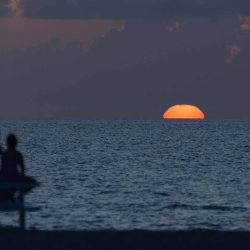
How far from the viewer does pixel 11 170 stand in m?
15.6

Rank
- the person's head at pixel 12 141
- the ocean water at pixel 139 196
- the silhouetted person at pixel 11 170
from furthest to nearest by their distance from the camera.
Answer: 1. the ocean water at pixel 139 196
2. the person's head at pixel 12 141
3. the silhouetted person at pixel 11 170

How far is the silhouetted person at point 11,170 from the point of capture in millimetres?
15180

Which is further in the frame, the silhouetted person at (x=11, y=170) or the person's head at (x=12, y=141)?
the person's head at (x=12, y=141)

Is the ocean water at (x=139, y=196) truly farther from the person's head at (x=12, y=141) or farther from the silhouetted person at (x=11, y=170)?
the person's head at (x=12, y=141)

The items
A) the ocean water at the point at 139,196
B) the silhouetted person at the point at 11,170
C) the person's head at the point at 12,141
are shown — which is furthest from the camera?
the ocean water at the point at 139,196

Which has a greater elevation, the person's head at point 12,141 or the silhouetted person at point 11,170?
the person's head at point 12,141

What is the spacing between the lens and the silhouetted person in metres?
15.2

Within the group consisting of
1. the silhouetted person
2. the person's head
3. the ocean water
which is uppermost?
the ocean water

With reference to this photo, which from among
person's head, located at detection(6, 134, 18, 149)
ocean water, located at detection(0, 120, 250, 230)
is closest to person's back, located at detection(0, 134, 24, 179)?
person's head, located at detection(6, 134, 18, 149)

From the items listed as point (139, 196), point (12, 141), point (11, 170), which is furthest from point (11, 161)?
point (139, 196)

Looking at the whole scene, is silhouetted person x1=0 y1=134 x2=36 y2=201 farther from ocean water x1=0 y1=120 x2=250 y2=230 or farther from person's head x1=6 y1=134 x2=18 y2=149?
A: ocean water x1=0 y1=120 x2=250 y2=230

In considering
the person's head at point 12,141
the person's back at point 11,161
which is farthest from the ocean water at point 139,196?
the person's head at point 12,141
